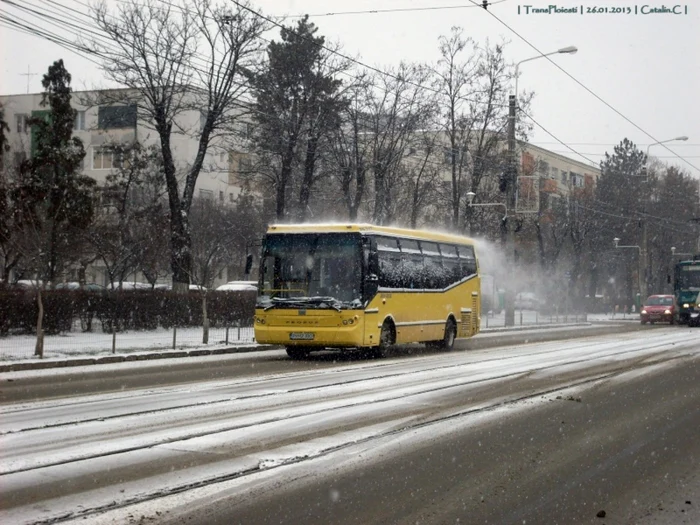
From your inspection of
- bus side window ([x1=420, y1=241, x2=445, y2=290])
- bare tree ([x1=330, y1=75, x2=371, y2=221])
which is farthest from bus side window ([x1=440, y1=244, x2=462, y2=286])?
bare tree ([x1=330, y1=75, x2=371, y2=221])

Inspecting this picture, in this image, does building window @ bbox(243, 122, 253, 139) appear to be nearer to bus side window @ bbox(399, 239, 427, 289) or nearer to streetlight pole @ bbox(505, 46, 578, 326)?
streetlight pole @ bbox(505, 46, 578, 326)

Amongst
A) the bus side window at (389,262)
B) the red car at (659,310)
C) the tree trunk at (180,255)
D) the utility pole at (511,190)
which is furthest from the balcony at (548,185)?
the bus side window at (389,262)

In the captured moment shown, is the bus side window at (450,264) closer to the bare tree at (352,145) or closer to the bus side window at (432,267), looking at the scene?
the bus side window at (432,267)

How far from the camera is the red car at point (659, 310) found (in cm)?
5147

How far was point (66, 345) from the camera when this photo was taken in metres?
22.9

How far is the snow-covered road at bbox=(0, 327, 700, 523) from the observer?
7262 millimetres

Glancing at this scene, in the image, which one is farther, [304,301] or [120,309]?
[120,309]

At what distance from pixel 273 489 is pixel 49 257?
1002 inches

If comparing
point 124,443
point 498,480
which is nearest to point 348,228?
point 124,443

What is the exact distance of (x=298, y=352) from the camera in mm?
23234

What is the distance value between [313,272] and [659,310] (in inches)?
1376

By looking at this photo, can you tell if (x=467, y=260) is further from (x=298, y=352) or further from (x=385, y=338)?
(x=298, y=352)

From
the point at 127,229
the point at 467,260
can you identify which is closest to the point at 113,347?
the point at 467,260

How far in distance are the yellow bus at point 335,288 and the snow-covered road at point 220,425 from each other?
Result: 66.2 inches
